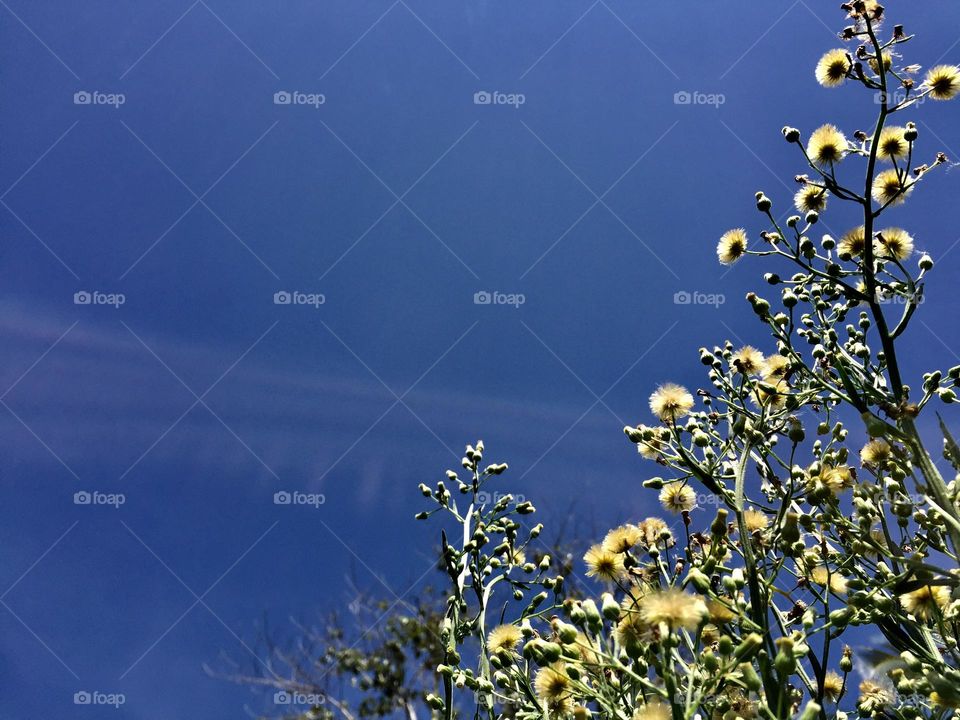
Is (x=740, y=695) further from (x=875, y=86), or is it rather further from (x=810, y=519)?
(x=875, y=86)

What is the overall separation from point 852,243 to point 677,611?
1.82 meters

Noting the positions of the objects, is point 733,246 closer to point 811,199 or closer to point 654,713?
point 811,199

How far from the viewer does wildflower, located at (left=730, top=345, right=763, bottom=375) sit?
3.20 meters

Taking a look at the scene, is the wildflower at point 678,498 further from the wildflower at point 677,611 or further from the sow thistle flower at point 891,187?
the sow thistle flower at point 891,187

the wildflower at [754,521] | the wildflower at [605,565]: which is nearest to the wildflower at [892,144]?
the wildflower at [754,521]

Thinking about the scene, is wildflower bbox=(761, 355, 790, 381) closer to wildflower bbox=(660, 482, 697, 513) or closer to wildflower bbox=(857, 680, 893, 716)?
wildflower bbox=(660, 482, 697, 513)

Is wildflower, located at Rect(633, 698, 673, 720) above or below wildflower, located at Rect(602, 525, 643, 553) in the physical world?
below

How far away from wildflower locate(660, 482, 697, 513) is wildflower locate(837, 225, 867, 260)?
1176 millimetres

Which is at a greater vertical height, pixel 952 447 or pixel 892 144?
pixel 892 144

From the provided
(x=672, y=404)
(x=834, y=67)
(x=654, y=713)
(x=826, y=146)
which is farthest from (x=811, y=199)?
(x=654, y=713)

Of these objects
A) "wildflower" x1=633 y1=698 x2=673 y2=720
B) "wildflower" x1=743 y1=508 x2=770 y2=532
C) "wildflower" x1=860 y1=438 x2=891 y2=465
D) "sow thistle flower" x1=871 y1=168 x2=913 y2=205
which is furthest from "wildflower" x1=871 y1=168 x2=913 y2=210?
"wildflower" x1=633 y1=698 x2=673 y2=720

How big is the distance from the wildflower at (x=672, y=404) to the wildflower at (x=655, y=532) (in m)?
0.45

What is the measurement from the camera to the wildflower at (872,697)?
268cm

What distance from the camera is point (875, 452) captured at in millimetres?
2854
